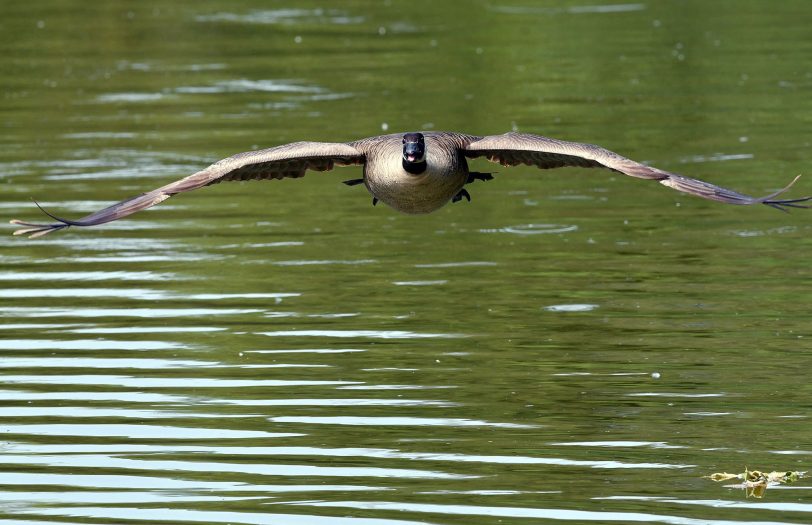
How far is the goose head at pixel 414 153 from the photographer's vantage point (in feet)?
41.2

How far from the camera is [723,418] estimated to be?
1294cm

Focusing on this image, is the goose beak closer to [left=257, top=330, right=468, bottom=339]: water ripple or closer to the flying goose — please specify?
the flying goose

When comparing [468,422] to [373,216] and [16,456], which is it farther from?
[373,216]

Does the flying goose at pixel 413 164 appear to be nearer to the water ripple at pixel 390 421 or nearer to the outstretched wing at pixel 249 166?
the outstretched wing at pixel 249 166

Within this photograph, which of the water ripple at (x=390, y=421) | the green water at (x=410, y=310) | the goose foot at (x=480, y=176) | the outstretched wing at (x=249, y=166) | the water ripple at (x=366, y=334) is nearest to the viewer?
the green water at (x=410, y=310)

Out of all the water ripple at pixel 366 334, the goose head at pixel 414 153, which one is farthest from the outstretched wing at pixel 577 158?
the water ripple at pixel 366 334

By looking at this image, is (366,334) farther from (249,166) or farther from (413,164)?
(413,164)

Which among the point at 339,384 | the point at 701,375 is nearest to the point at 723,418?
the point at 701,375

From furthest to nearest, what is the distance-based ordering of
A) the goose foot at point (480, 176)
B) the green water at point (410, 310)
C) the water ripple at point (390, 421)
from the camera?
the goose foot at point (480, 176), the water ripple at point (390, 421), the green water at point (410, 310)

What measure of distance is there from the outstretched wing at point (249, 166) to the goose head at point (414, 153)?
2.48 feet

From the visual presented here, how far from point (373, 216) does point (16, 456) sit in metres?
8.85

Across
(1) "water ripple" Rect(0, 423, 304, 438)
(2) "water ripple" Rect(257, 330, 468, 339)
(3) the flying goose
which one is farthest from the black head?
(2) "water ripple" Rect(257, 330, 468, 339)

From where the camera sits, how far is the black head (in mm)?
12562

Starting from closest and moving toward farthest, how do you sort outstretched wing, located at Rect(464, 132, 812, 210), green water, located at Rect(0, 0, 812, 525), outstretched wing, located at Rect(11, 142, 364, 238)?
green water, located at Rect(0, 0, 812, 525)
outstretched wing, located at Rect(464, 132, 812, 210)
outstretched wing, located at Rect(11, 142, 364, 238)
